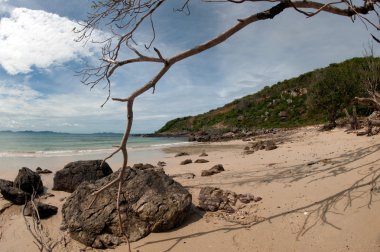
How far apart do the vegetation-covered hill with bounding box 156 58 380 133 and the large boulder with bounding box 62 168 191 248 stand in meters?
23.3

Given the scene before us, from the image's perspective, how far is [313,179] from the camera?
6.20 meters

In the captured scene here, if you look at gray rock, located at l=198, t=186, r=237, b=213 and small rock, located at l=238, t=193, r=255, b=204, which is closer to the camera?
gray rock, located at l=198, t=186, r=237, b=213

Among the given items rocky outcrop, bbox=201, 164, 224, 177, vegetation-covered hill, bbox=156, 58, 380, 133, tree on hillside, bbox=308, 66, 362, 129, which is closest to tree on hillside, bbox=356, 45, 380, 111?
rocky outcrop, bbox=201, 164, 224, 177

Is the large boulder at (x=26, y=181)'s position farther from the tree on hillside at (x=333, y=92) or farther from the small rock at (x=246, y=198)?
the tree on hillside at (x=333, y=92)

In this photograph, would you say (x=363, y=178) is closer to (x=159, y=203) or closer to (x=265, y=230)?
(x=265, y=230)

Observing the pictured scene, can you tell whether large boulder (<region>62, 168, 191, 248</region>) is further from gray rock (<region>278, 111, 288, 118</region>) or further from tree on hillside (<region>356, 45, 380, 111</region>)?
gray rock (<region>278, 111, 288, 118</region>)

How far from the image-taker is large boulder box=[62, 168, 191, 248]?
185 inches

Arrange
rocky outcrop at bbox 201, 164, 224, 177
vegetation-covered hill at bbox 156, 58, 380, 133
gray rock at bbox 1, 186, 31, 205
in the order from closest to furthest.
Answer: gray rock at bbox 1, 186, 31, 205, rocky outcrop at bbox 201, 164, 224, 177, vegetation-covered hill at bbox 156, 58, 380, 133

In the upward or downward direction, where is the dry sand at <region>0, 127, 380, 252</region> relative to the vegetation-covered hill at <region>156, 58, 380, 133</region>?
downward

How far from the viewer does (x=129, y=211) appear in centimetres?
487

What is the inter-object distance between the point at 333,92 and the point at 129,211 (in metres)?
23.0

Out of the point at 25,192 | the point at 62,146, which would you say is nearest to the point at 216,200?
the point at 25,192

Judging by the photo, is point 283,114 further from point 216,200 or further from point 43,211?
point 43,211

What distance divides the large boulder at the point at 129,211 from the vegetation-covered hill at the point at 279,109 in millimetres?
23263
